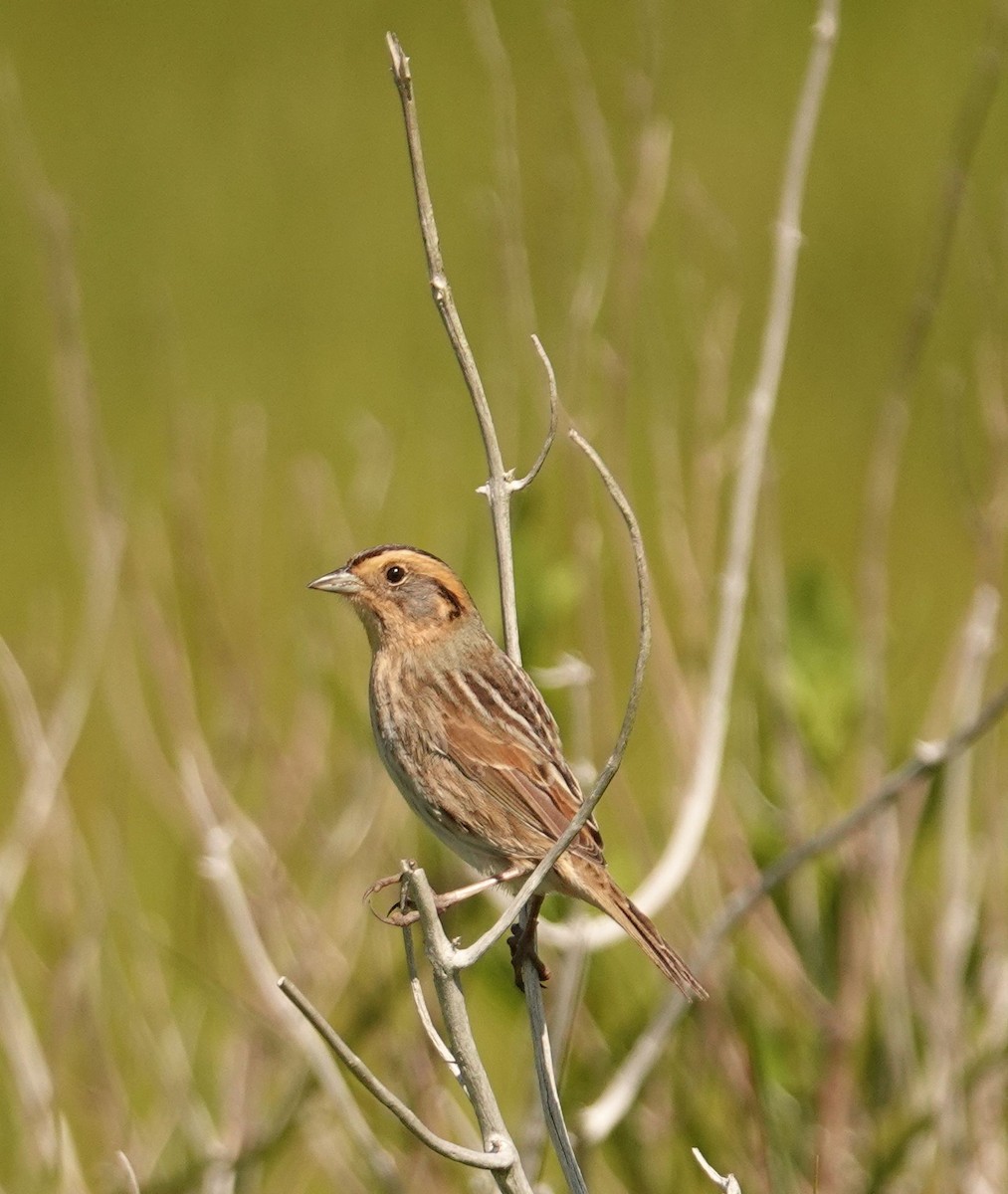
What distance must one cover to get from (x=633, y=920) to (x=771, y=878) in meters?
0.20

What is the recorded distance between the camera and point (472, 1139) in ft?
11.6

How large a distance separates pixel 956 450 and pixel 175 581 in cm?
213

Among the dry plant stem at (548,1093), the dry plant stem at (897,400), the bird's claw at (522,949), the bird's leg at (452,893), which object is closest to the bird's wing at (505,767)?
the bird's leg at (452,893)

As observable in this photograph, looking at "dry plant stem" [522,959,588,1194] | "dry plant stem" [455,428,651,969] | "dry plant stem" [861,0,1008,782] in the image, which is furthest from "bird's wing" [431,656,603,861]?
"dry plant stem" [455,428,651,969]

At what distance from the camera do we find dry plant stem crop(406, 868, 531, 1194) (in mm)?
2104

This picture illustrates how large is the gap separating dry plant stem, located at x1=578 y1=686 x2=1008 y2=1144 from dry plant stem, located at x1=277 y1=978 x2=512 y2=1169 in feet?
2.60

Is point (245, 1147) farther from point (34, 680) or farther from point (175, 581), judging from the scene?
point (175, 581)

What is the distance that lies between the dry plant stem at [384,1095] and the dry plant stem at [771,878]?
791 mm

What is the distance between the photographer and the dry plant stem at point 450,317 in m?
2.23

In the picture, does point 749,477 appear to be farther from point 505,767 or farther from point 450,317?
point 450,317

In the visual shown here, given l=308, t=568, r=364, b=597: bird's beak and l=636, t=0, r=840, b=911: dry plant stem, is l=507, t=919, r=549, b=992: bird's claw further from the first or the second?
l=308, t=568, r=364, b=597: bird's beak

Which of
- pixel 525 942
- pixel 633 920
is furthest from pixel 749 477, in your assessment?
pixel 525 942

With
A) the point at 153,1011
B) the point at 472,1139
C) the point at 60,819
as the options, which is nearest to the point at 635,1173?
the point at 472,1139

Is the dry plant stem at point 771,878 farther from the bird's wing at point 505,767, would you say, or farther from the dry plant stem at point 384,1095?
the dry plant stem at point 384,1095
